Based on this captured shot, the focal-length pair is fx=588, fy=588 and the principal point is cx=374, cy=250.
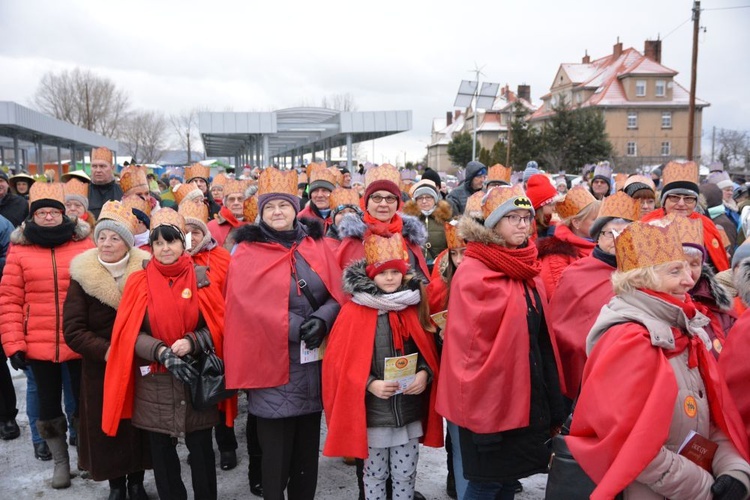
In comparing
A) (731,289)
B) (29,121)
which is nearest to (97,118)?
(29,121)

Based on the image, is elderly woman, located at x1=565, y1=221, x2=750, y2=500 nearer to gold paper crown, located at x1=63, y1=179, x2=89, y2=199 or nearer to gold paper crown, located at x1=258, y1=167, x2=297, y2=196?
gold paper crown, located at x1=258, y1=167, x2=297, y2=196

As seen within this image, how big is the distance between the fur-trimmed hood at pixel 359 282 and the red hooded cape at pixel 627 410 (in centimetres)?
141

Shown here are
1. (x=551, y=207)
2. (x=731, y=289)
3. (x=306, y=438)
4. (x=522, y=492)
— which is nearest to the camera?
(x=731, y=289)

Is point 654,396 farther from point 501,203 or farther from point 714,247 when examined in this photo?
point 714,247

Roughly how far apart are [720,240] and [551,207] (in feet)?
5.00

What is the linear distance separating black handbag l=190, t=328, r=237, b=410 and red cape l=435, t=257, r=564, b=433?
4.90 feet

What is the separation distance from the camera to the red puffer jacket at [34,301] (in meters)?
4.45

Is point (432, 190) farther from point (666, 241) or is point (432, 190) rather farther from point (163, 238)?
point (666, 241)

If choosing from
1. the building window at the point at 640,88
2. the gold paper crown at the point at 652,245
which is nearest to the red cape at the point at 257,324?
the gold paper crown at the point at 652,245

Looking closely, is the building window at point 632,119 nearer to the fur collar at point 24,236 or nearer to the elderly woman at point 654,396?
the fur collar at point 24,236

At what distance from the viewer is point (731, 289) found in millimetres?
3660

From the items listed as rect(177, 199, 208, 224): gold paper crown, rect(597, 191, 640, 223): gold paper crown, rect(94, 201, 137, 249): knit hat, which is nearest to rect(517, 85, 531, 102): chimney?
rect(177, 199, 208, 224): gold paper crown

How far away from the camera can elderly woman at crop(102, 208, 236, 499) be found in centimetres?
375

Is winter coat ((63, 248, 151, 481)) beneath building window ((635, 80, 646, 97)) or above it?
beneath
